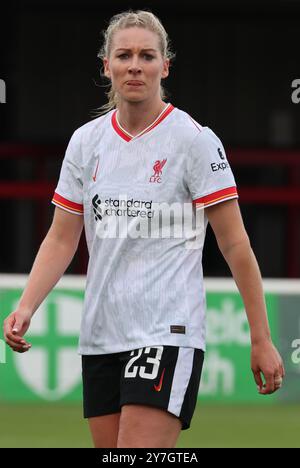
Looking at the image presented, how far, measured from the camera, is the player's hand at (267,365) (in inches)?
166

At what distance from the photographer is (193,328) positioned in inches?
169

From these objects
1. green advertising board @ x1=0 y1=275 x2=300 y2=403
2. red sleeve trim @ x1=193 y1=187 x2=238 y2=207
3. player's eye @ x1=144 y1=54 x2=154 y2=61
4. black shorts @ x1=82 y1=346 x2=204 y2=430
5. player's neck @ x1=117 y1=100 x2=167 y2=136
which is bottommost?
green advertising board @ x1=0 y1=275 x2=300 y2=403

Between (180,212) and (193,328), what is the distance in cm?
37

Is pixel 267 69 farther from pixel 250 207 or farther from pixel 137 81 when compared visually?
pixel 137 81

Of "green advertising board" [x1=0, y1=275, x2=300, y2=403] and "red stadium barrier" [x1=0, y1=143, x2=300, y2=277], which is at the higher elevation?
"red stadium barrier" [x1=0, y1=143, x2=300, y2=277]

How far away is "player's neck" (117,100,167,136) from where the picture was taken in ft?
14.4

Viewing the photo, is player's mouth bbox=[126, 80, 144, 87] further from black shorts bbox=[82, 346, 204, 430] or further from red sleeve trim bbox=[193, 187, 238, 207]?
A: black shorts bbox=[82, 346, 204, 430]

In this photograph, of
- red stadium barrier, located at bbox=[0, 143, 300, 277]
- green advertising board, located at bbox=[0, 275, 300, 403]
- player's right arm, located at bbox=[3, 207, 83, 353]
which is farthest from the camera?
red stadium barrier, located at bbox=[0, 143, 300, 277]

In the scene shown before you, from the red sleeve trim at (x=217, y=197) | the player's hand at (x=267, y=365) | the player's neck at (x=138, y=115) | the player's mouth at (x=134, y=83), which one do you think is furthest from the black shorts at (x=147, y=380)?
the player's mouth at (x=134, y=83)

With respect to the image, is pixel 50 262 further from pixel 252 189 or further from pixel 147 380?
pixel 252 189

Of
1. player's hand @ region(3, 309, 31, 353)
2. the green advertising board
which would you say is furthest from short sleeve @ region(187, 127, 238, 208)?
the green advertising board

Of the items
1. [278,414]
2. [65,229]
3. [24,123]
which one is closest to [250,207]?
[24,123]

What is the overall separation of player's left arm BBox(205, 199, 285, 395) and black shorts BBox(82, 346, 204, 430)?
22 centimetres

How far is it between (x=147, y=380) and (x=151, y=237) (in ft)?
1.50
